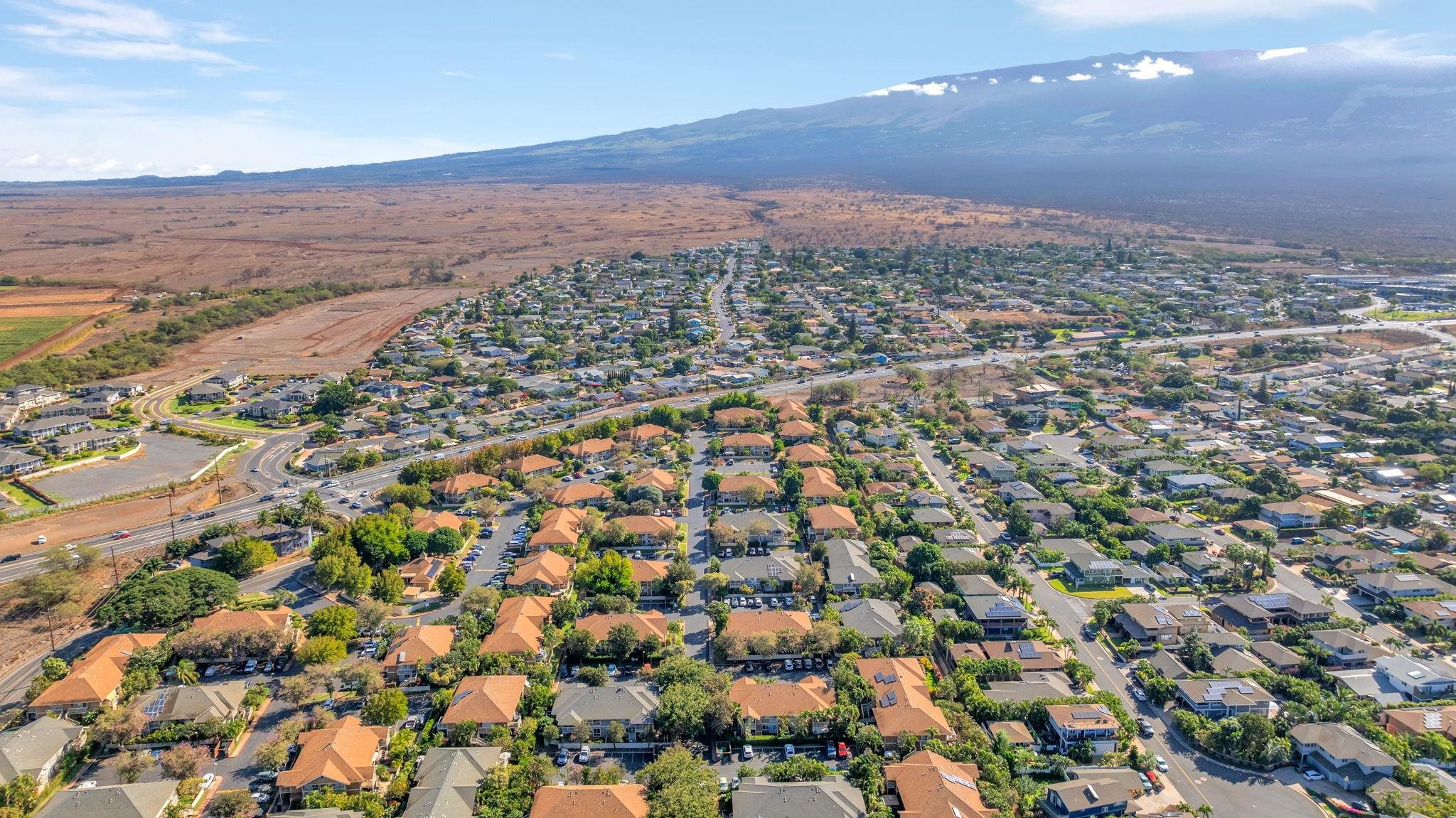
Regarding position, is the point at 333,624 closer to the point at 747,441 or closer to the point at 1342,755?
the point at 747,441

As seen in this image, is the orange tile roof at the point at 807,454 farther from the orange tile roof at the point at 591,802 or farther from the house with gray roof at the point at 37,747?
the house with gray roof at the point at 37,747

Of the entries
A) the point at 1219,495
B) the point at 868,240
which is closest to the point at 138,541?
the point at 1219,495

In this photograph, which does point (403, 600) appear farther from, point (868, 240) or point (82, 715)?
point (868, 240)

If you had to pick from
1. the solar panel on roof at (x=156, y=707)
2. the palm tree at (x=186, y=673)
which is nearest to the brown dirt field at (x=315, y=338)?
the palm tree at (x=186, y=673)

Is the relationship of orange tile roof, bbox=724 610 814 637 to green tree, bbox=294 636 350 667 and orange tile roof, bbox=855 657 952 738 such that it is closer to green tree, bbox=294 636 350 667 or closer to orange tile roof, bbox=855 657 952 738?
orange tile roof, bbox=855 657 952 738

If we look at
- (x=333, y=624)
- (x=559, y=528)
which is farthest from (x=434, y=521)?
(x=333, y=624)

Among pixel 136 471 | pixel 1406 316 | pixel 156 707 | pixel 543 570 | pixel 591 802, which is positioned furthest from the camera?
pixel 1406 316

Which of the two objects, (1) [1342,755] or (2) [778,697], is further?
(2) [778,697]
